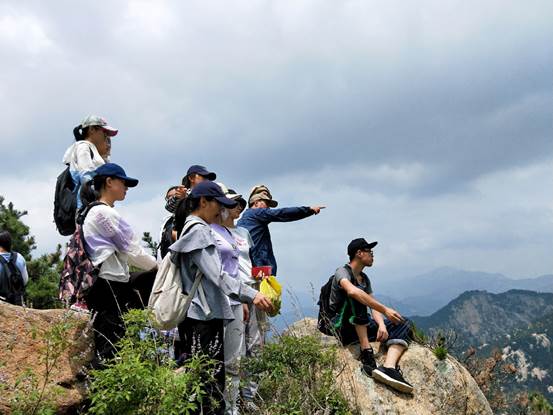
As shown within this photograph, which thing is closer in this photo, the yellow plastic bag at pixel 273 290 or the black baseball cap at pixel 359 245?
the yellow plastic bag at pixel 273 290

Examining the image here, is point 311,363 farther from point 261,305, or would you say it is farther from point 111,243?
point 111,243

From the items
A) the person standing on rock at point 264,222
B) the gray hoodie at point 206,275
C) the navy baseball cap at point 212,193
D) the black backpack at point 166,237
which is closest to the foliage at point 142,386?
the gray hoodie at point 206,275

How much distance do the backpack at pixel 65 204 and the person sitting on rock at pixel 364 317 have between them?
2912 mm

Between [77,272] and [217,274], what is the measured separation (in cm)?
108

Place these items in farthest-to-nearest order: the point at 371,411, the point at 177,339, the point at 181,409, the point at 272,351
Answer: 1. the point at 371,411
2. the point at 272,351
3. the point at 177,339
4. the point at 181,409

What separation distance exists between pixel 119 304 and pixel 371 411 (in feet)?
10.0

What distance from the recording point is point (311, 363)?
488cm

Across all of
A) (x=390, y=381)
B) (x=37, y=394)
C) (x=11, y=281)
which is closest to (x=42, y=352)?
(x=37, y=394)

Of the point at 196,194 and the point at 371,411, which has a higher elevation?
the point at 196,194

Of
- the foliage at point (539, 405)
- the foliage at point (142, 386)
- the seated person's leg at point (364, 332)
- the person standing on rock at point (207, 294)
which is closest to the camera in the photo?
the foliage at point (142, 386)

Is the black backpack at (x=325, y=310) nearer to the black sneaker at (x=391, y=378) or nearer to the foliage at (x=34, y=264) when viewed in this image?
the black sneaker at (x=391, y=378)

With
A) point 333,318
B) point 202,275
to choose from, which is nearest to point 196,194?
point 202,275

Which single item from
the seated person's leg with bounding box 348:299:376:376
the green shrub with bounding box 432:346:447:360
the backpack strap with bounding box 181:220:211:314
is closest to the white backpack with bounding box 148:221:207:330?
the backpack strap with bounding box 181:220:211:314

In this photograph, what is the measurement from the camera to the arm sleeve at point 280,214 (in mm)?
6125
